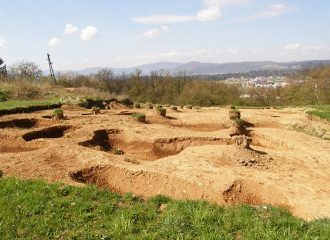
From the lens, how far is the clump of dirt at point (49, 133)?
16.2m

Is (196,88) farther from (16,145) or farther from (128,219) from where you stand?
(128,219)

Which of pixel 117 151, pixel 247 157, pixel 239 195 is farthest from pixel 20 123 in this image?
pixel 239 195

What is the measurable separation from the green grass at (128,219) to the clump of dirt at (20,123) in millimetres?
9903

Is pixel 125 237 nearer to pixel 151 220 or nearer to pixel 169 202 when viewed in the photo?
pixel 151 220

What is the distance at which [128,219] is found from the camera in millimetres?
7469

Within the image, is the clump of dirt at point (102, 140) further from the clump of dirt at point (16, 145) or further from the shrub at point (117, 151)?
the clump of dirt at point (16, 145)

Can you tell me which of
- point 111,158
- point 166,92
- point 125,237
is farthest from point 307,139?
point 166,92

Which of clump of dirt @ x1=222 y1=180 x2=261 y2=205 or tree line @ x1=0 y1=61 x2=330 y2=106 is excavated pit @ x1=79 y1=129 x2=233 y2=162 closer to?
clump of dirt @ x1=222 y1=180 x2=261 y2=205

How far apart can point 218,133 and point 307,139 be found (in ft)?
14.5

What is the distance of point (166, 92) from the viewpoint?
87.8 meters

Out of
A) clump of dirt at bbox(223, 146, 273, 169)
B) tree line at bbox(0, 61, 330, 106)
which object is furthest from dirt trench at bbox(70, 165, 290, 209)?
tree line at bbox(0, 61, 330, 106)

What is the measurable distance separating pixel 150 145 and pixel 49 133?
197 inches

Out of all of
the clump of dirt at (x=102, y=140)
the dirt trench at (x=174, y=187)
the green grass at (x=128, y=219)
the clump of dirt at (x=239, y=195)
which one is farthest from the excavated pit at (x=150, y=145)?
the green grass at (x=128, y=219)

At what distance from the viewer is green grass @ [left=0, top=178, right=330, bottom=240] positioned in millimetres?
6984
